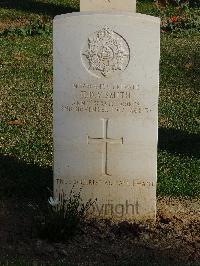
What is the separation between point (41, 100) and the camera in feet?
33.6

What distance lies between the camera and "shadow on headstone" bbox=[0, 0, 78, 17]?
18.2m

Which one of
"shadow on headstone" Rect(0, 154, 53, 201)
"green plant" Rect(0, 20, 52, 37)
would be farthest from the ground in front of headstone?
"green plant" Rect(0, 20, 52, 37)

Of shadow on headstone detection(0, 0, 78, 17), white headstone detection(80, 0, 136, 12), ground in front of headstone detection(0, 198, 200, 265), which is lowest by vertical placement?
ground in front of headstone detection(0, 198, 200, 265)

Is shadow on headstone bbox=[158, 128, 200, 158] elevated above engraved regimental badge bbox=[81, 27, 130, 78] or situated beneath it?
situated beneath

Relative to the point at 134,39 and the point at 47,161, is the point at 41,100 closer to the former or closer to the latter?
the point at 47,161

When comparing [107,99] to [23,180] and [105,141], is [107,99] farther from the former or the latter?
[23,180]

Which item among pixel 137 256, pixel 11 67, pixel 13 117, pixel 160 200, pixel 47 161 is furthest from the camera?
pixel 11 67

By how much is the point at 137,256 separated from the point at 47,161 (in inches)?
93.0

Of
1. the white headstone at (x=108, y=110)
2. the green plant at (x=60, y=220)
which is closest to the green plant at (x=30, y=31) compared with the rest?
the white headstone at (x=108, y=110)

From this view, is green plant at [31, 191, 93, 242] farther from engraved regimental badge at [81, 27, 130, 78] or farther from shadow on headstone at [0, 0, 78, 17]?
shadow on headstone at [0, 0, 78, 17]

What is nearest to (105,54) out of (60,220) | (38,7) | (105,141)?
(105,141)

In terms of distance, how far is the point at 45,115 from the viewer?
955cm

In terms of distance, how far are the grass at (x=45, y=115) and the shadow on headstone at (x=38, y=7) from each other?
2.09 metres

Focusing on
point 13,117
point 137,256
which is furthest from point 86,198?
point 13,117
